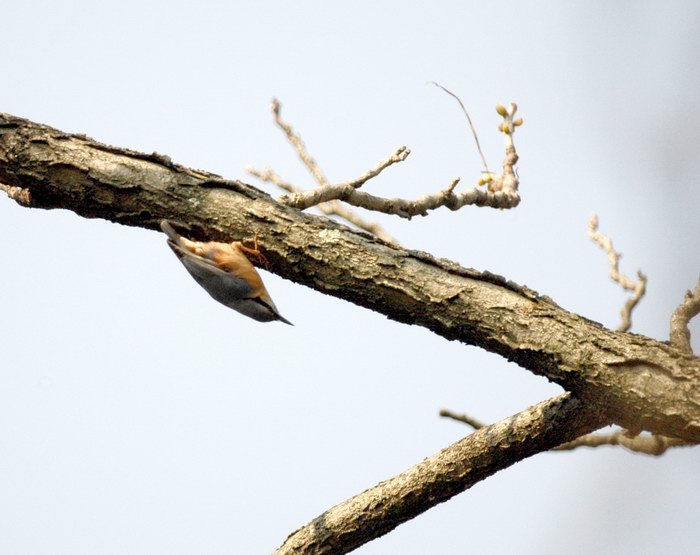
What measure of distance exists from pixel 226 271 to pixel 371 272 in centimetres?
65

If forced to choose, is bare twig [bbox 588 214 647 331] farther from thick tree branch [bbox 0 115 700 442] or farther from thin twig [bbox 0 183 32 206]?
thin twig [bbox 0 183 32 206]

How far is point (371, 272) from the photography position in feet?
10.2

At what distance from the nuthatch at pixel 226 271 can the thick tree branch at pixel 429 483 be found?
985 mm

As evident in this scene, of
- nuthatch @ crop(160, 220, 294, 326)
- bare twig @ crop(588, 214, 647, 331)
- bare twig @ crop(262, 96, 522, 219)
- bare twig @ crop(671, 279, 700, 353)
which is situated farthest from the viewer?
bare twig @ crop(588, 214, 647, 331)

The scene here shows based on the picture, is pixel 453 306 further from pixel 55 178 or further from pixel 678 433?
pixel 55 178

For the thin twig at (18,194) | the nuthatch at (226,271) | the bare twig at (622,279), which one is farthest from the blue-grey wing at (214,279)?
the bare twig at (622,279)

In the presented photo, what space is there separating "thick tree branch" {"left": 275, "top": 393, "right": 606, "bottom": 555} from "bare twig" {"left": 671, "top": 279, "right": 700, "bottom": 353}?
17.6 inches

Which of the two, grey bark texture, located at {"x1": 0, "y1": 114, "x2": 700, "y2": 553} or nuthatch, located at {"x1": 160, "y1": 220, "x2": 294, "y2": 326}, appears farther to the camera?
nuthatch, located at {"x1": 160, "y1": 220, "x2": 294, "y2": 326}

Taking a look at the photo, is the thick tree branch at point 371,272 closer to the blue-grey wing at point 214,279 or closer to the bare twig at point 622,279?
the blue-grey wing at point 214,279

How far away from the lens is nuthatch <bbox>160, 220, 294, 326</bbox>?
3.28m

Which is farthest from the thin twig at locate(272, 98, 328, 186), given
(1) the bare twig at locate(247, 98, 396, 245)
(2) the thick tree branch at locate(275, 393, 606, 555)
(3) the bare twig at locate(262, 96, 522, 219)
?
(2) the thick tree branch at locate(275, 393, 606, 555)

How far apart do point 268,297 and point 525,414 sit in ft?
4.14

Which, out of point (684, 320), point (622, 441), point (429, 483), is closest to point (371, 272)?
point (429, 483)

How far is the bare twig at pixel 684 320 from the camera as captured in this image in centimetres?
303
